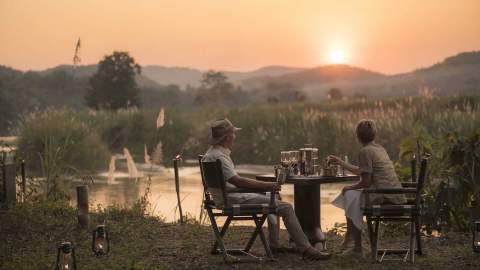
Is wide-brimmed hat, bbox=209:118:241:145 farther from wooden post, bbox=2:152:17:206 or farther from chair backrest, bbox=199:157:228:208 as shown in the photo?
wooden post, bbox=2:152:17:206

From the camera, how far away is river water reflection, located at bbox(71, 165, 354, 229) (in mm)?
12141

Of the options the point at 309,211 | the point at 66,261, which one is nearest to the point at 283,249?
the point at 309,211

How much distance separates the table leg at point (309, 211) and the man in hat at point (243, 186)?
0.58 m

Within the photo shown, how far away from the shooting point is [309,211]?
8.16m

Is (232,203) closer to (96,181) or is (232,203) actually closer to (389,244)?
(389,244)

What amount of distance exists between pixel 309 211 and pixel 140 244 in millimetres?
1879

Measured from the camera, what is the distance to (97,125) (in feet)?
89.8

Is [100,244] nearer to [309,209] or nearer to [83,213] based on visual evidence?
[83,213]

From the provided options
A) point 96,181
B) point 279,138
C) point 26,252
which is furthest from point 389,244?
point 279,138

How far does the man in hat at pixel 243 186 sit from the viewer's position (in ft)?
23.9

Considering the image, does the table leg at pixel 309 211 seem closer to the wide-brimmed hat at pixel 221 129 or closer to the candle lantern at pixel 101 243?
the wide-brimmed hat at pixel 221 129

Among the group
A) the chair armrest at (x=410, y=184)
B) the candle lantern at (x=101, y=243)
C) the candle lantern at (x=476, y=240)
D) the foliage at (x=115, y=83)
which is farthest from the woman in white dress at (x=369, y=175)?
the foliage at (x=115, y=83)

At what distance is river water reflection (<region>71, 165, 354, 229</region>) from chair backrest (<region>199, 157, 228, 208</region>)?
335 cm

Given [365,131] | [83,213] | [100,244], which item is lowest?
[100,244]
